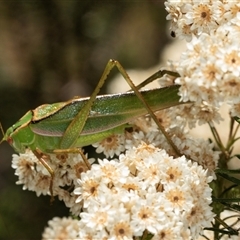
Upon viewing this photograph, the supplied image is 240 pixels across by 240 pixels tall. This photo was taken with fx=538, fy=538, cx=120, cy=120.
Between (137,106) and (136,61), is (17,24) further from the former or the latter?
(137,106)

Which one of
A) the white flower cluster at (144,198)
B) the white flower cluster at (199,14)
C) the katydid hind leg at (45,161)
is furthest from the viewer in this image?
the katydid hind leg at (45,161)

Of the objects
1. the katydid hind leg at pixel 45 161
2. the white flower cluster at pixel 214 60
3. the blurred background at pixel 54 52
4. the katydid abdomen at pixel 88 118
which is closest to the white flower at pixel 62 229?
the katydid hind leg at pixel 45 161

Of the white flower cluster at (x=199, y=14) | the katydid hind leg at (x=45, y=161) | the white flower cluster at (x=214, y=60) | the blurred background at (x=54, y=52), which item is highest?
the blurred background at (x=54, y=52)

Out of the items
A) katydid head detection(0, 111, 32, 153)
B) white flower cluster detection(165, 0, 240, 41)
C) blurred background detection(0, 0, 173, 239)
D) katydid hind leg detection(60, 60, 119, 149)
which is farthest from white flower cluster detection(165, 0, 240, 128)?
blurred background detection(0, 0, 173, 239)

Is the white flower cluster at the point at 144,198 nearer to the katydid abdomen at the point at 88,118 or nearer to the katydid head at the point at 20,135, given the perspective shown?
the katydid abdomen at the point at 88,118

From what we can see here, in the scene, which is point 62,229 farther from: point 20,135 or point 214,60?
point 214,60

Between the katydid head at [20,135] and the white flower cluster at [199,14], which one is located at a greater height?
the white flower cluster at [199,14]

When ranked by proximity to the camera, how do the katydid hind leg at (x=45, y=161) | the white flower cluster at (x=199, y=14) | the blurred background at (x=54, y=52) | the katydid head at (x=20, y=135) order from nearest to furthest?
the white flower cluster at (x=199, y=14)
the katydid hind leg at (x=45, y=161)
the katydid head at (x=20, y=135)
the blurred background at (x=54, y=52)

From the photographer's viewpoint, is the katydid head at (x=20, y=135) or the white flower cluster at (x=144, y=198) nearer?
the white flower cluster at (x=144, y=198)
